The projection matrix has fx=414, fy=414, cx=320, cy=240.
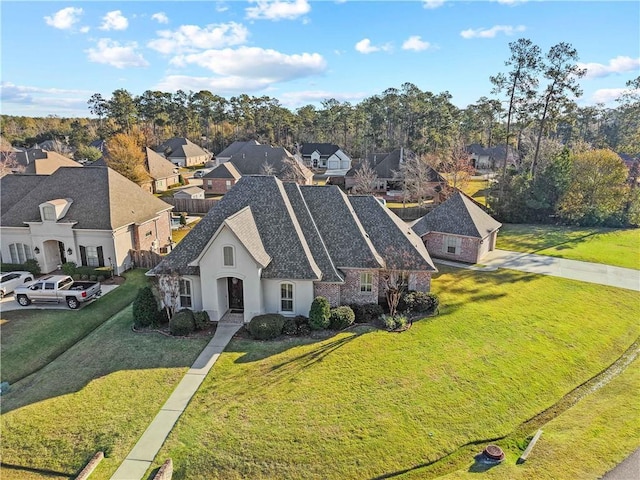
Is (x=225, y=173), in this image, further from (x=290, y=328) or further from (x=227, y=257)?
(x=290, y=328)

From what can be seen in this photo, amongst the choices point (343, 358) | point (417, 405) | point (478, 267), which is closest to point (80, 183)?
point (343, 358)

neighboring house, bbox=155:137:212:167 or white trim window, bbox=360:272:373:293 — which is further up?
neighboring house, bbox=155:137:212:167

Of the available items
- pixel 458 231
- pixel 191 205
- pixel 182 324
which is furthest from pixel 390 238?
pixel 191 205

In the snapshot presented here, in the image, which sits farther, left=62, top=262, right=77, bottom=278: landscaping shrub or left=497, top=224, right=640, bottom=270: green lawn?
left=497, top=224, right=640, bottom=270: green lawn

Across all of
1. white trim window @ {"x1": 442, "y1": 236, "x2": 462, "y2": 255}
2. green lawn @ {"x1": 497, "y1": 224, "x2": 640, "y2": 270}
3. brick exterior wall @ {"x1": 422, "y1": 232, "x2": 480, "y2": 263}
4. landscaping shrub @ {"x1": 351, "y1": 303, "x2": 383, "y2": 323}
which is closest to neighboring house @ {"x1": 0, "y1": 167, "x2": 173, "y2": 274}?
landscaping shrub @ {"x1": 351, "y1": 303, "x2": 383, "y2": 323}

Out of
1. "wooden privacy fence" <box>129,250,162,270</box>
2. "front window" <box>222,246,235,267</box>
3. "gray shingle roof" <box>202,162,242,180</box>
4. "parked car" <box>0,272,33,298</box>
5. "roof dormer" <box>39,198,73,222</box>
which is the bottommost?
"parked car" <box>0,272,33,298</box>

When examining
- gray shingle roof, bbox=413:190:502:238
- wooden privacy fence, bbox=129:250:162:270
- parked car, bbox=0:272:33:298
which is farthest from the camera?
gray shingle roof, bbox=413:190:502:238

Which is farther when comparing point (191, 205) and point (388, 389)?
point (191, 205)

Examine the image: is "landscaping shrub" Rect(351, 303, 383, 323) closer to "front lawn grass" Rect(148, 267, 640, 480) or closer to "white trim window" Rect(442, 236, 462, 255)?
"front lawn grass" Rect(148, 267, 640, 480)

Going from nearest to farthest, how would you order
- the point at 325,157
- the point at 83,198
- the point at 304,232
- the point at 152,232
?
the point at 304,232 → the point at 83,198 → the point at 152,232 → the point at 325,157
